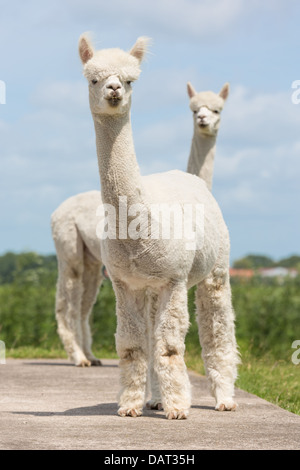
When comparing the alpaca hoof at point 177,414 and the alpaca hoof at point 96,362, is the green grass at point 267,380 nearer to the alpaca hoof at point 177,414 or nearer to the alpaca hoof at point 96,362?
the alpaca hoof at point 96,362

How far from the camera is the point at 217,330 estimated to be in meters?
6.73

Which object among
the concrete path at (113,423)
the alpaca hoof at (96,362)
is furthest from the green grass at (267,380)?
the alpaca hoof at (96,362)

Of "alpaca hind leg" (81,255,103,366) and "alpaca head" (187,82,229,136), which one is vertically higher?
"alpaca head" (187,82,229,136)

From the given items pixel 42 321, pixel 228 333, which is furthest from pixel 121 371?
pixel 42 321

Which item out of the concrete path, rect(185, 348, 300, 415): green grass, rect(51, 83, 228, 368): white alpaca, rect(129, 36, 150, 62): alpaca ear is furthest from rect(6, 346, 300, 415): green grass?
rect(129, 36, 150, 62): alpaca ear

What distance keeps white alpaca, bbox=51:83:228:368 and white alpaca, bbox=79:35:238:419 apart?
393cm

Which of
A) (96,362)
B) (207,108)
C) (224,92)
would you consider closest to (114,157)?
(207,108)

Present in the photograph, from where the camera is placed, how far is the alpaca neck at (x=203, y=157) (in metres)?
9.55

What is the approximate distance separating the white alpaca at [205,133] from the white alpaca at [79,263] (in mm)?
16

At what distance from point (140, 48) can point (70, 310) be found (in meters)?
5.29

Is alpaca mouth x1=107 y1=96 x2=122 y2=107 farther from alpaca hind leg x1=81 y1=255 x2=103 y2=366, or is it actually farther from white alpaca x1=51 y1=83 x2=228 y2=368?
alpaca hind leg x1=81 y1=255 x2=103 y2=366

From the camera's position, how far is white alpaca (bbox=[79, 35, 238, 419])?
5.59 m

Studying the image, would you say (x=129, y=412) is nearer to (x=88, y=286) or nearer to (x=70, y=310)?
(x=70, y=310)
